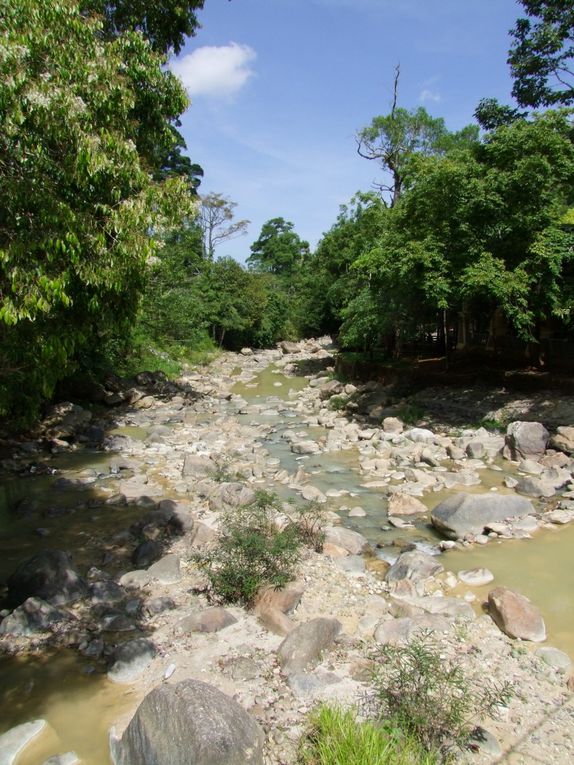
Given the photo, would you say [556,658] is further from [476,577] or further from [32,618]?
[32,618]

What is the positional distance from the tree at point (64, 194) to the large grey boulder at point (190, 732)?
3017mm

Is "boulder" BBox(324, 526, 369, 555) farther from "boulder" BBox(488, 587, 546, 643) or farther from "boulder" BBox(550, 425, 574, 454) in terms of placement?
"boulder" BBox(550, 425, 574, 454)

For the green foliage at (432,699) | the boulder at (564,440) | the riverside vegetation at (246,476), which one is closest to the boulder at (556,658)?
the riverside vegetation at (246,476)

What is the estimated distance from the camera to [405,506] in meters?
9.72

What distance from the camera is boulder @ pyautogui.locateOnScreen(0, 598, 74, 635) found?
5.63 m

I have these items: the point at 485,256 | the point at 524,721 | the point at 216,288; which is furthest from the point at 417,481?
the point at 216,288

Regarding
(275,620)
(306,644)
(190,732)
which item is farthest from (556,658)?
(190,732)

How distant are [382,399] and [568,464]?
27.2 ft

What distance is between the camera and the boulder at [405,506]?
31.6 feet

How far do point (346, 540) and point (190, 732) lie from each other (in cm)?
454

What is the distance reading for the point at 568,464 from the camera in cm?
1149

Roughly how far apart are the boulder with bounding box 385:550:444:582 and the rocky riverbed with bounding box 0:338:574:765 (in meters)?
0.03

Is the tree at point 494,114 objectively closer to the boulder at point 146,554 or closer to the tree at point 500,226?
the tree at point 500,226

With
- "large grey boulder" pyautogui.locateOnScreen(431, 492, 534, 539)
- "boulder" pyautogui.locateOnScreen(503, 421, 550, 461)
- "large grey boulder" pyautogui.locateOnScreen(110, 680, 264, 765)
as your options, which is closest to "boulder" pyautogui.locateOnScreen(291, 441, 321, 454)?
"boulder" pyautogui.locateOnScreen(503, 421, 550, 461)
